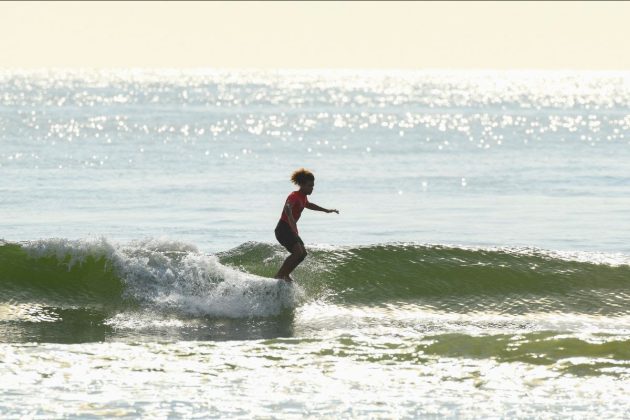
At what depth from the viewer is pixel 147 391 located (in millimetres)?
9781

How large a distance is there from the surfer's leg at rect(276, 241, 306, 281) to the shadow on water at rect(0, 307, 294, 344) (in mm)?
648

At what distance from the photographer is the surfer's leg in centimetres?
1412

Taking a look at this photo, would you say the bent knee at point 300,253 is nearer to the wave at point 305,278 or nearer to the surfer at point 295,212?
the surfer at point 295,212

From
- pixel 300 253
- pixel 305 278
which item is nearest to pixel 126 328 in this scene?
pixel 300 253

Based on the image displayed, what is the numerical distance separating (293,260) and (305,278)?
155cm

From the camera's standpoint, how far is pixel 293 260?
1427 centimetres

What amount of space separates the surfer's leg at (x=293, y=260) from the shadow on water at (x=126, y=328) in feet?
2.13

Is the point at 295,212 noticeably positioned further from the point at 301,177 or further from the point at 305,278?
the point at 305,278

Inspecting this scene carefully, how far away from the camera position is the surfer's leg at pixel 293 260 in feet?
46.3

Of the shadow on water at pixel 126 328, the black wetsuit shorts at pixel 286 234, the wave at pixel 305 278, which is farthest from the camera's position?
the wave at pixel 305 278

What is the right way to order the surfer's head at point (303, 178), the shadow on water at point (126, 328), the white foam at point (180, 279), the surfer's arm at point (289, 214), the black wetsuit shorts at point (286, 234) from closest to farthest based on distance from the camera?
the shadow on water at point (126, 328) < the surfer's head at point (303, 178) < the surfer's arm at point (289, 214) < the black wetsuit shorts at point (286, 234) < the white foam at point (180, 279)

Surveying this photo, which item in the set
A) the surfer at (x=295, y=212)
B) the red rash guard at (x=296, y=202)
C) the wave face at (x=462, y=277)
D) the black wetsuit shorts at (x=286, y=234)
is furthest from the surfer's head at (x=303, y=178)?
the wave face at (x=462, y=277)

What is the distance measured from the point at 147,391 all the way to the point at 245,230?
58.1 ft

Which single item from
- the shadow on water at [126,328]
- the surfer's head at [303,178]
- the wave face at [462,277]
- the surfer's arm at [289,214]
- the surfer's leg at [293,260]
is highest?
the surfer's head at [303,178]
